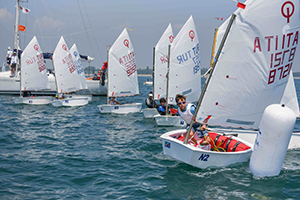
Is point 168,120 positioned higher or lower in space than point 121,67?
lower

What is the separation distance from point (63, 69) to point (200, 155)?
2015 centimetres

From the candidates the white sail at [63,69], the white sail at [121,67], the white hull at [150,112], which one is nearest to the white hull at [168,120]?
the white hull at [150,112]

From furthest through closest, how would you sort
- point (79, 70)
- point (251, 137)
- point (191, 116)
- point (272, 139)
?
1. point (79, 70)
2. point (251, 137)
3. point (191, 116)
4. point (272, 139)

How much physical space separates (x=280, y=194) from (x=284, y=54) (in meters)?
3.74

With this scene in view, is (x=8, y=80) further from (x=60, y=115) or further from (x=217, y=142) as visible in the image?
(x=217, y=142)

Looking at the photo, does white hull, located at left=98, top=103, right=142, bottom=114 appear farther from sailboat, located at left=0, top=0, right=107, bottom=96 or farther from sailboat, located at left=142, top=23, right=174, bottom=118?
sailboat, located at left=0, top=0, right=107, bottom=96

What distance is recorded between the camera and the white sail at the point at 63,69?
24406mm

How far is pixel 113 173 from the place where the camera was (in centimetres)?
792

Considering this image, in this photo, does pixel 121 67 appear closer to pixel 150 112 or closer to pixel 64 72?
pixel 150 112

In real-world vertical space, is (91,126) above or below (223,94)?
below

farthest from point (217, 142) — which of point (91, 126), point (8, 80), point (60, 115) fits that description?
point (8, 80)

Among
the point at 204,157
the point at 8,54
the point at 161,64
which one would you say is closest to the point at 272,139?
the point at 204,157

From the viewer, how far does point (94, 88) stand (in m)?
33.1

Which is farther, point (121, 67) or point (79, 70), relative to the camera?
point (79, 70)
